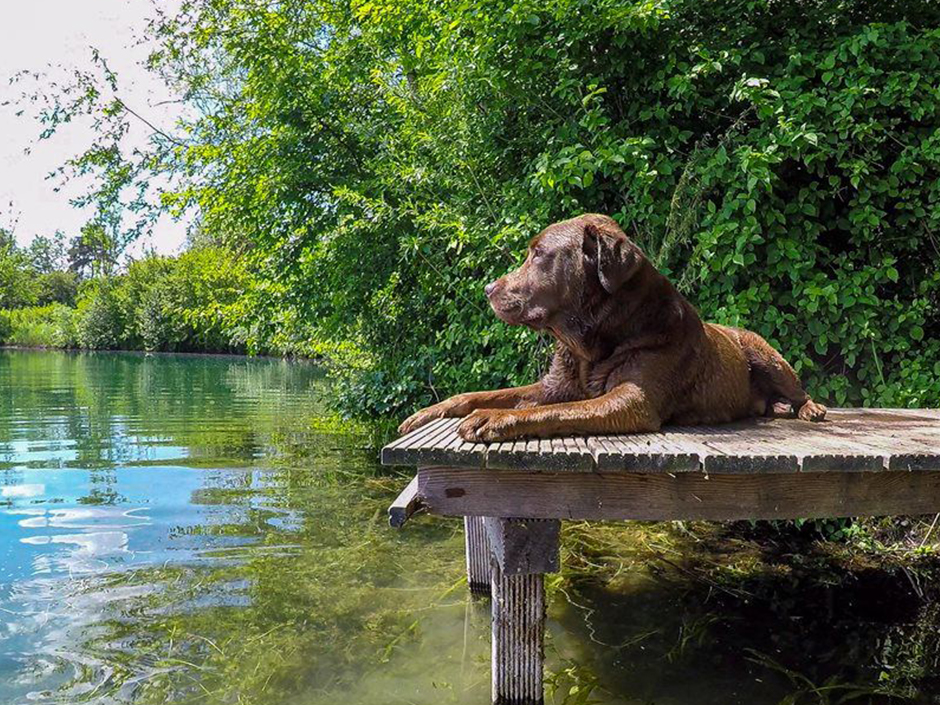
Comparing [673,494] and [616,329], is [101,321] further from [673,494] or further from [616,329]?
[673,494]

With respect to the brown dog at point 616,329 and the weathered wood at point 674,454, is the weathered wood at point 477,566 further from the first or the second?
the weathered wood at point 674,454

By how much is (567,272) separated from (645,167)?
2343 mm

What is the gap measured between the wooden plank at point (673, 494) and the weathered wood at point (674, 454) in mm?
120

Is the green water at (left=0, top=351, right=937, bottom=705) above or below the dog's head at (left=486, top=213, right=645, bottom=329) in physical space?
below

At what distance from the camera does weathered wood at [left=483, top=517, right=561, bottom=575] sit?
8.31 feet

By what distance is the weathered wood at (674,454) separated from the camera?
Answer: 2.25 meters

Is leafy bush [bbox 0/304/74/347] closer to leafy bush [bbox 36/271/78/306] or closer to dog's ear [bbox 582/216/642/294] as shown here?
leafy bush [bbox 36/271/78/306]

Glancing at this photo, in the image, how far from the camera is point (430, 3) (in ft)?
21.4

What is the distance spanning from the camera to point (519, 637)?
104 inches

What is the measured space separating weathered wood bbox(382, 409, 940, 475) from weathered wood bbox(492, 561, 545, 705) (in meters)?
0.61

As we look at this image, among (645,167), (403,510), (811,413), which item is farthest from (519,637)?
(645,167)

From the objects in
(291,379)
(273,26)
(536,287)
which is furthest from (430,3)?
(291,379)

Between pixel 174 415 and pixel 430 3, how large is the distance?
9.46 metres

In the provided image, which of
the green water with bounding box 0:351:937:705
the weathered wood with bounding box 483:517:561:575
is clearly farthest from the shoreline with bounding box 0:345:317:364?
the weathered wood with bounding box 483:517:561:575
